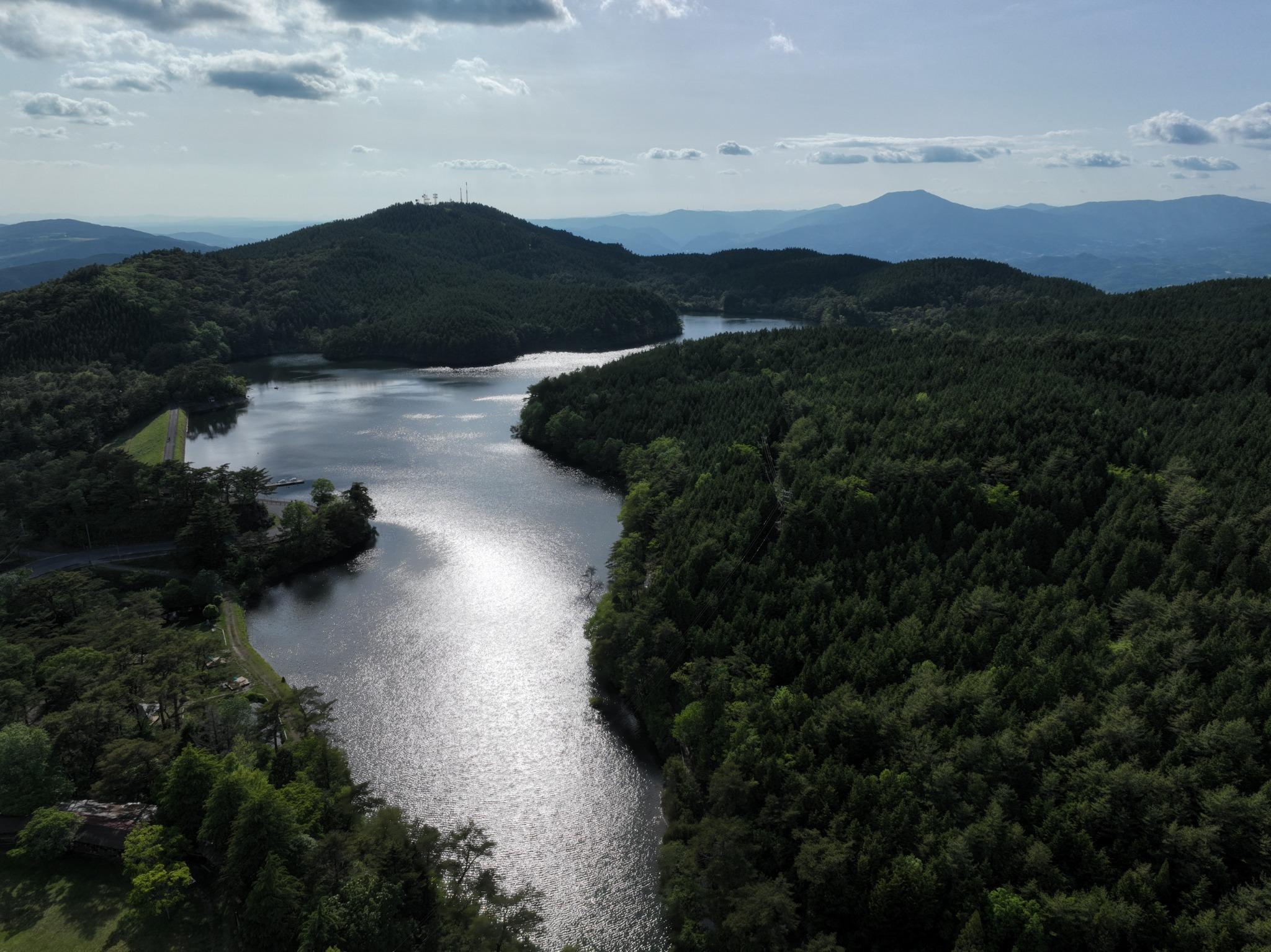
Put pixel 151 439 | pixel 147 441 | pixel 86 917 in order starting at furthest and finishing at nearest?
pixel 151 439 < pixel 147 441 < pixel 86 917

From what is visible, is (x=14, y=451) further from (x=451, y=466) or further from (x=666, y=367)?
(x=666, y=367)

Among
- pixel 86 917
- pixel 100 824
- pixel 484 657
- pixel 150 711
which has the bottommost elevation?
pixel 86 917

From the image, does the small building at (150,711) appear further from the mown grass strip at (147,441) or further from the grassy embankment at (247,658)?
the mown grass strip at (147,441)

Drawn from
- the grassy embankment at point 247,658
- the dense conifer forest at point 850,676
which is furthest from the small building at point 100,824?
the grassy embankment at point 247,658

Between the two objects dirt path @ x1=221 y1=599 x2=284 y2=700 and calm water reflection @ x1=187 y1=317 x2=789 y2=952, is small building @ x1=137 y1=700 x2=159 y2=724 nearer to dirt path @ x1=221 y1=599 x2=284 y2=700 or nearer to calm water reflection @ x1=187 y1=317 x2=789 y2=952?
dirt path @ x1=221 y1=599 x2=284 y2=700

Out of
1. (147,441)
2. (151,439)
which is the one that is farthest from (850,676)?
(151,439)

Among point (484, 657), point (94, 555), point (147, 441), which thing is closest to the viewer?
point (484, 657)

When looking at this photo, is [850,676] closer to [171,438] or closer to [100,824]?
[100,824]
